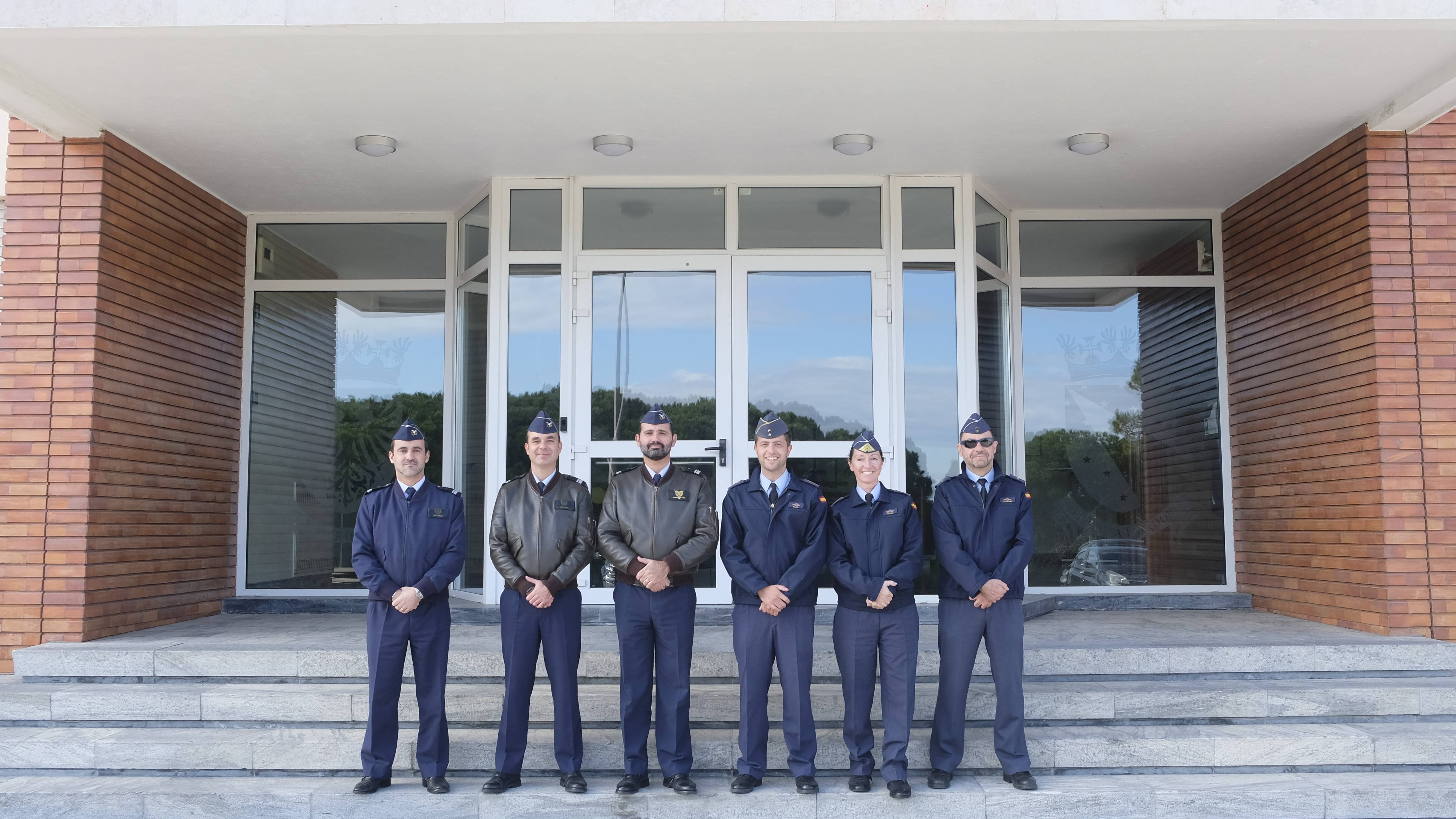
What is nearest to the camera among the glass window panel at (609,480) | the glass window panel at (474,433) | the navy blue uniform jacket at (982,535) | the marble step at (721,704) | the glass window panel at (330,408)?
the navy blue uniform jacket at (982,535)

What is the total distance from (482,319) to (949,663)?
4.32 m

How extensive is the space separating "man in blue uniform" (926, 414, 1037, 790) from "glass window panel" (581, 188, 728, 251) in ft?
10.1

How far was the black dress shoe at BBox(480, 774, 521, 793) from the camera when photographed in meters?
4.57

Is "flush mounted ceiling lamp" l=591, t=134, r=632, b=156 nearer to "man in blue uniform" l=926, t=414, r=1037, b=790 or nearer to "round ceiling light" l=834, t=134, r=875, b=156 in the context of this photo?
"round ceiling light" l=834, t=134, r=875, b=156

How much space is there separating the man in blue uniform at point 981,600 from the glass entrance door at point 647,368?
8.26 ft

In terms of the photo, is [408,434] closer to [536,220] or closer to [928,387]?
[536,220]

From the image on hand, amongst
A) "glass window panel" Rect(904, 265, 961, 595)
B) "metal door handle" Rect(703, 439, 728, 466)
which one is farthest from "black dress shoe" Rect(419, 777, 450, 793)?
"glass window panel" Rect(904, 265, 961, 595)

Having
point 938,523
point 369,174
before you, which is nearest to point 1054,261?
point 938,523

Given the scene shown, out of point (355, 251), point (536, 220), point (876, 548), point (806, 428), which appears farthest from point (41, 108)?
point (876, 548)

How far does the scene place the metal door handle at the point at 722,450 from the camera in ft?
23.2

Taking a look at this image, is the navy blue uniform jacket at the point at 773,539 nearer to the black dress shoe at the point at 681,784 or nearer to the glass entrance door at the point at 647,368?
the black dress shoe at the point at 681,784

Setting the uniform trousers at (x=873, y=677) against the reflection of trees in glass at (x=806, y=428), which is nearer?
the uniform trousers at (x=873, y=677)

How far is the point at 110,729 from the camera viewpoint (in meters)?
5.26

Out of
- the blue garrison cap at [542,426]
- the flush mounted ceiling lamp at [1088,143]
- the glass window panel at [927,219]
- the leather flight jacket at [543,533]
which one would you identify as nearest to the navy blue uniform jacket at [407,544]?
the leather flight jacket at [543,533]
